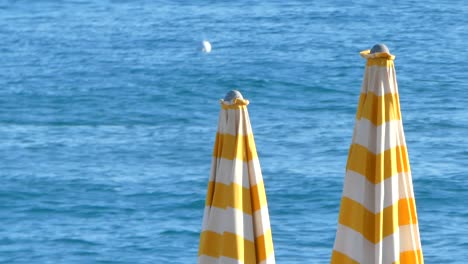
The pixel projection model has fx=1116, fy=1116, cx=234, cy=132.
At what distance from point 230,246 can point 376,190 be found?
86 centimetres

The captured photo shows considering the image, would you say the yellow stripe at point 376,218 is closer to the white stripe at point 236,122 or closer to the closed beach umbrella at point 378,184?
the closed beach umbrella at point 378,184

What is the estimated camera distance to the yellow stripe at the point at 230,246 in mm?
6148

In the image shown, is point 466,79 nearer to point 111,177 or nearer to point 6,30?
point 111,177

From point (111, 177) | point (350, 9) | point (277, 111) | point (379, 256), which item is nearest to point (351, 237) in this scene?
point (379, 256)

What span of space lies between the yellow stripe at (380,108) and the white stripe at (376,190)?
32cm

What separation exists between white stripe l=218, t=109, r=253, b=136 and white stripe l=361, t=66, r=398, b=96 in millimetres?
697

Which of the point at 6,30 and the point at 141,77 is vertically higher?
the point at 6,30

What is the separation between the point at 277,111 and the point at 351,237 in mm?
14291

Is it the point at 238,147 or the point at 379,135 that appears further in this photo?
the point at 238,147

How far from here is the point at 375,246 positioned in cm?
608

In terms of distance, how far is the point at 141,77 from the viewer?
896 inches

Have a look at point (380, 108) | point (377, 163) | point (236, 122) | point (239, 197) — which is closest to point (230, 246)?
point (239, 197)

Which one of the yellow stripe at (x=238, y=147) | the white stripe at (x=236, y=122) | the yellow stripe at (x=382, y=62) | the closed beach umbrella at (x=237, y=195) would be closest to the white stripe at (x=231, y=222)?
the closed beach umbrella at (x=237, y=195)

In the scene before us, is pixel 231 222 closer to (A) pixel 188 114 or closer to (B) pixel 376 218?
(B) pixel 376 218
